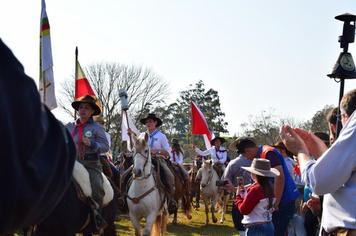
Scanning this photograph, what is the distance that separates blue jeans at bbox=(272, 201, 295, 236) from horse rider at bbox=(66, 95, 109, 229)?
2676mm

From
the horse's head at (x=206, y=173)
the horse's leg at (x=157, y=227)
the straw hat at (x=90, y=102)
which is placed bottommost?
the horse's leg at (x=157, y=227)

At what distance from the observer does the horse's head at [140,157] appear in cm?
802

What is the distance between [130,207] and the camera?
8.64 m

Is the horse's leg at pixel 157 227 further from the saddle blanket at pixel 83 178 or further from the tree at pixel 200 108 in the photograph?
the tree at pixel 200 108

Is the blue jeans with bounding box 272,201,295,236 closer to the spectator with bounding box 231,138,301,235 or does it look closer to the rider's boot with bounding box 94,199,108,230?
the spectator with bounding box 231,138,301,235

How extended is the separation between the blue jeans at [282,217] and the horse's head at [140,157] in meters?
3.10

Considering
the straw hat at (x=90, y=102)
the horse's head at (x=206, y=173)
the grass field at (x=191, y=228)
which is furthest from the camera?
the horse's head at (x=206, y=173)

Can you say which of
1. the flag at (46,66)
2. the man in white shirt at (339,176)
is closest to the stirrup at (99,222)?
the flag at (46,66)

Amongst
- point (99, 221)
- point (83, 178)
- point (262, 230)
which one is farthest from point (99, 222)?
point (262, 230)

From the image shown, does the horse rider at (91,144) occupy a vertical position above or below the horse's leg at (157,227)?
above

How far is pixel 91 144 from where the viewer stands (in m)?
6.04

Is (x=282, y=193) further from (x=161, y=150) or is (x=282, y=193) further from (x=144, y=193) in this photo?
(x=161, y=150)

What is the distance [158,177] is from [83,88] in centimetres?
464

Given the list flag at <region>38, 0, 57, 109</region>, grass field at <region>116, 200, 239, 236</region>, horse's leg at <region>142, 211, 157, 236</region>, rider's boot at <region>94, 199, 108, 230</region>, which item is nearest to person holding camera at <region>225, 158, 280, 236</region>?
rider's boot at <region>94, 199, 108, 230</region>
